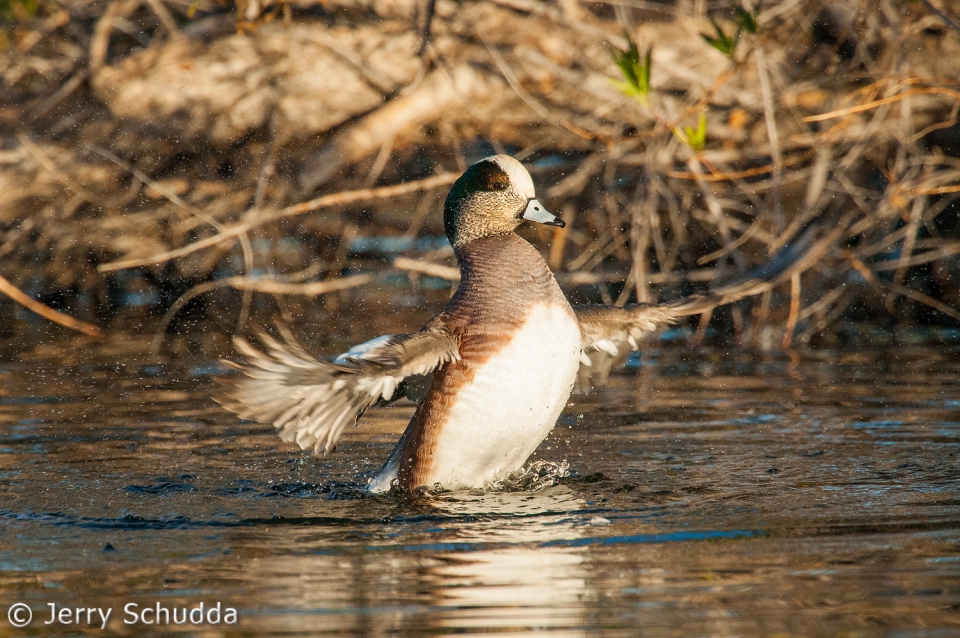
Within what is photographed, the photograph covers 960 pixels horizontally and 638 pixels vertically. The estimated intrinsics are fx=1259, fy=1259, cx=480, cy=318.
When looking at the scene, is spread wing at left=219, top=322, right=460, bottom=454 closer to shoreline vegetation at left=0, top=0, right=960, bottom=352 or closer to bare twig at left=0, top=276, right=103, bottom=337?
bare twig at left=0, top=276, right=103, bottom=337

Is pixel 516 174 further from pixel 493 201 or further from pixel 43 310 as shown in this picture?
pixel 43 310

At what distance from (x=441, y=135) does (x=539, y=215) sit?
396 cm

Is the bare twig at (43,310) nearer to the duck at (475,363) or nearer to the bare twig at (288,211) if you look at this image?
the bare twig at (288,211)

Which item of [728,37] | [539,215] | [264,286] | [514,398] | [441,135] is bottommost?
[514,398]

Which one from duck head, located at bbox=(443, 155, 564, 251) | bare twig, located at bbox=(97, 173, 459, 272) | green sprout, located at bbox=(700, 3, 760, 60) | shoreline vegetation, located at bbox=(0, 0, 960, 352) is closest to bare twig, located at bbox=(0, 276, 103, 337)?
shoreline vegetation, located at bbox=(0, 0, 960, 352)

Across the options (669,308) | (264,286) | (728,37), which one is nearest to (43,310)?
(264,286)

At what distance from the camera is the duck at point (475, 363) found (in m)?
3.77

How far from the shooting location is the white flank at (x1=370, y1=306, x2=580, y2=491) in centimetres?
416

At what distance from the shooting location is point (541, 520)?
3.92 m

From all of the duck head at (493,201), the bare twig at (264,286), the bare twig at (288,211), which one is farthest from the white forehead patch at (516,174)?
the bare twig at (264,286)

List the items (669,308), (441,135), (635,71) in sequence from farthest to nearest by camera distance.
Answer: (441,135) < (635,71) < (669,308)

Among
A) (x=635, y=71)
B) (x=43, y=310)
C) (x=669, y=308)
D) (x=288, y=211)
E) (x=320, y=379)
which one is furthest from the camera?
(x=288, y=211)

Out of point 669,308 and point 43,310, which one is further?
point 43,310

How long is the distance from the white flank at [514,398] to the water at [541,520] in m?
0.16
